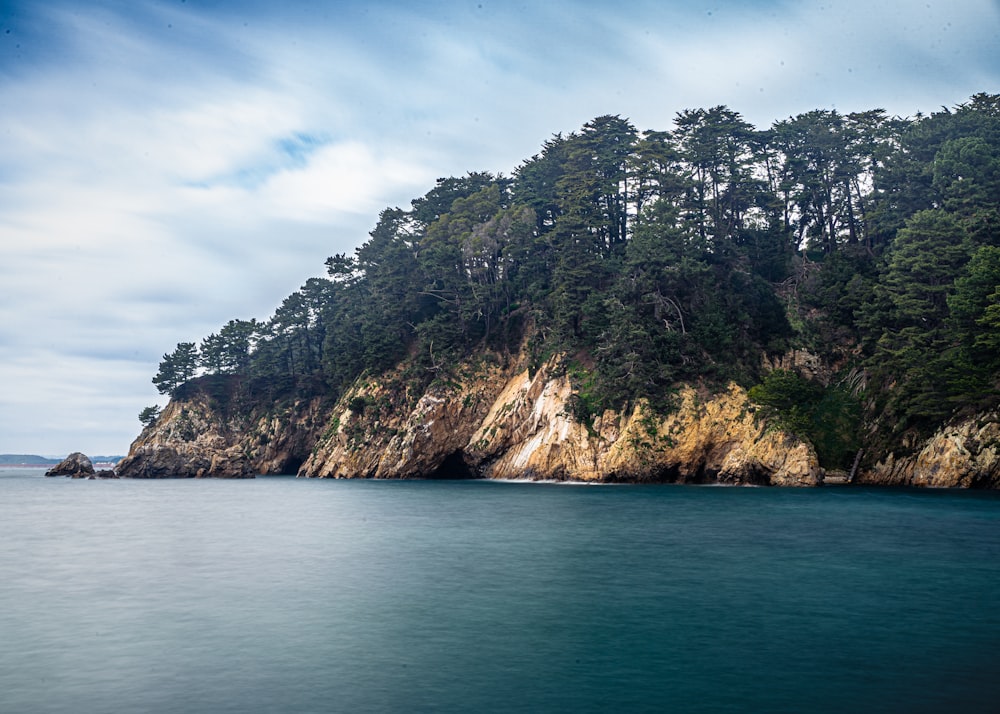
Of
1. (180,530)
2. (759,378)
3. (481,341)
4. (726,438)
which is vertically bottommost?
(180,530)

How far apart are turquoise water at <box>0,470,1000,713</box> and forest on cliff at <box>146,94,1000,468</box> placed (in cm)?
2221

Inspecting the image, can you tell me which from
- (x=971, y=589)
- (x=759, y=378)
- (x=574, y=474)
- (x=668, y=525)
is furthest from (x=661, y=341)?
(x=971, y=589)

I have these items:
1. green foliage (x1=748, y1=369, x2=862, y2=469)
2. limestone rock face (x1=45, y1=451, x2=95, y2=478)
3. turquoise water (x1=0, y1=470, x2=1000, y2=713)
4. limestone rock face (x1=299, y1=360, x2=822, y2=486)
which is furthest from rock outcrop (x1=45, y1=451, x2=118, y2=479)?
green foliage (x1=748, y1=369, x2=862, y2=469)

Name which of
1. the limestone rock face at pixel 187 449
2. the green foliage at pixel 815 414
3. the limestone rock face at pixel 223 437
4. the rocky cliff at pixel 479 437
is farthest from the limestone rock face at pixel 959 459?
the limestone rock face at pixel 187 449

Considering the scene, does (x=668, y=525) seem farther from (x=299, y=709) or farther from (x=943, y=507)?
(x=299, y=709)

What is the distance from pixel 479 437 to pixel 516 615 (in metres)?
67.1

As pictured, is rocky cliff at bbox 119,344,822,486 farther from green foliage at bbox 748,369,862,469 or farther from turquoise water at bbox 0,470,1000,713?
turquoise water at bbox 0,470,1000,713

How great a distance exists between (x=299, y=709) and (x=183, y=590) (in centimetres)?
1382

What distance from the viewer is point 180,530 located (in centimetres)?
4244

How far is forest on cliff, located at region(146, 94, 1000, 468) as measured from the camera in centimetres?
6150

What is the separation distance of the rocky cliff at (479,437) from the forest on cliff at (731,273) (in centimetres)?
233

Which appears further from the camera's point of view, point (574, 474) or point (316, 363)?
point (316, 363)

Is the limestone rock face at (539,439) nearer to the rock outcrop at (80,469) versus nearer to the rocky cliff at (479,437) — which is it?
→ the rocky cliff at (479,437)

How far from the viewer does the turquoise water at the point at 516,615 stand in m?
13.8
